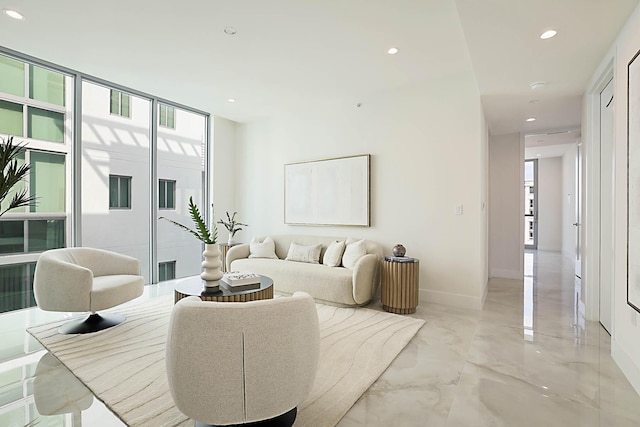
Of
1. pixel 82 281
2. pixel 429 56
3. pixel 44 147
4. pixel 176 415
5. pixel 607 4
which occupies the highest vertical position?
pixel 429 56

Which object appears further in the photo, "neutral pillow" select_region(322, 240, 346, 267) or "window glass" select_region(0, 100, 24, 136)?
"neutral pillow" select_region(322, 240, 346, 267)

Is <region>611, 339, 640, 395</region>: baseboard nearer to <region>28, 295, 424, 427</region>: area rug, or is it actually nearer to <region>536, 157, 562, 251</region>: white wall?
<region>28, 295, 424, 427</region>: area rug

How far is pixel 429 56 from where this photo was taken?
3.49 m

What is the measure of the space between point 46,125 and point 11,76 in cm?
58

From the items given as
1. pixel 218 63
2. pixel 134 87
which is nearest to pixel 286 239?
pixel 218 63

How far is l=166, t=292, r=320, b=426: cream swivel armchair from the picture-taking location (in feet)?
4.79

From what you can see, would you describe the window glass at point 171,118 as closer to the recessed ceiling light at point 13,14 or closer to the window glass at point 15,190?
the window glass at point 15,190

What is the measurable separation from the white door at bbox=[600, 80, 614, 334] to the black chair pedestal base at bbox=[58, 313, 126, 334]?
16.4ft

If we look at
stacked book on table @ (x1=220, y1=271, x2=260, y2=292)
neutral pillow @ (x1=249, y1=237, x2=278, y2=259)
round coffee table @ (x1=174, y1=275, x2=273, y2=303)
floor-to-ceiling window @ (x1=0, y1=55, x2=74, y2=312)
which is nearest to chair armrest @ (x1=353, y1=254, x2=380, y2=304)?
round coffee table @ (x1=174, y1=275, x2=273, y2=303)

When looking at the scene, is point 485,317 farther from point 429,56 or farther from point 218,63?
point 218,63

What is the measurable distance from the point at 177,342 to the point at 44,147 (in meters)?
3.86

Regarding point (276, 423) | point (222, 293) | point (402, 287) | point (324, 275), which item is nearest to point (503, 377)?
point (402, 287)

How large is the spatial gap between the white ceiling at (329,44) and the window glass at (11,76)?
304mm

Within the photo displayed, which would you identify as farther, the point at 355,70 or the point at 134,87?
the point at 134,87
